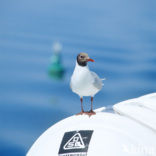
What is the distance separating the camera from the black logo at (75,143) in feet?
3.74

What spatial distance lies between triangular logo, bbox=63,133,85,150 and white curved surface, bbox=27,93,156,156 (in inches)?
1.1

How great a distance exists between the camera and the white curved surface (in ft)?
3.67

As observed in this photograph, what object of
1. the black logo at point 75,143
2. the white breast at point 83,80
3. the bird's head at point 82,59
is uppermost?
the bird's head at point 82,59

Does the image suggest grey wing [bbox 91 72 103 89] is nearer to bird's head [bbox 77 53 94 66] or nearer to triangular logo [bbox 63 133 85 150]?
bird's head [bbox 77 53 94 66]

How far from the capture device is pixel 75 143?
3.83ft

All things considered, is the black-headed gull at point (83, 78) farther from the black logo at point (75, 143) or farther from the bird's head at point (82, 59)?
the black logo at point (75, 143)

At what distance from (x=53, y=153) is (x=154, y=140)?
1.04ft

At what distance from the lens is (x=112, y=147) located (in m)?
1.12

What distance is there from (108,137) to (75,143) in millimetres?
105

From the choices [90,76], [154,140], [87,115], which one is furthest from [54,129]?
[154,140]

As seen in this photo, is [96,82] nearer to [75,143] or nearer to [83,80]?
[83,80]

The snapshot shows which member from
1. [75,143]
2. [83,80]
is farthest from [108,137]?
[83,80]

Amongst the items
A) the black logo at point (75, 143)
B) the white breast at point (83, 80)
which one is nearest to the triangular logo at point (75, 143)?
the black logo at point (75, 143)

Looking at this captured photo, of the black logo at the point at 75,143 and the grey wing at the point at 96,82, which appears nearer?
the black logo at the point at 75,143
